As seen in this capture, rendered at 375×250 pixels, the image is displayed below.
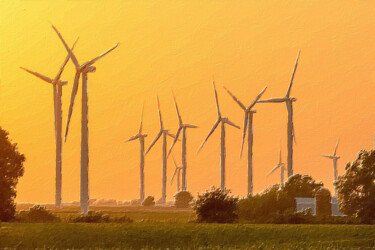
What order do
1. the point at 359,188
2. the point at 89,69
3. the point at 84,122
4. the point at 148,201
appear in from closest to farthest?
the point at 359,188
the point at 84,122
the point at 89,69
the point at 148,201

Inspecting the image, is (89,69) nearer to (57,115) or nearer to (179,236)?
(57,115)

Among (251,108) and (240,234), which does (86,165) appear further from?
(251,108)

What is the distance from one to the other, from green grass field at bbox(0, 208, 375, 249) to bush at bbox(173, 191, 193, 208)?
90.0m

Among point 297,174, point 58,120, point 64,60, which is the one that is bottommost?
point 297,174

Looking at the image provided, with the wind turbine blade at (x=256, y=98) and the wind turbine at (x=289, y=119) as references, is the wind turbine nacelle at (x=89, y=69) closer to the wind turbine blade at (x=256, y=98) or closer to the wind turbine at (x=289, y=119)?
the wind turbine at (x=289, y=119)

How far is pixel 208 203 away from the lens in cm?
9931

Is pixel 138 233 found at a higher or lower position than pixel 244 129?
lower

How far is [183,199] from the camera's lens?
178125mm

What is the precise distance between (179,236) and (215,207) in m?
19.4

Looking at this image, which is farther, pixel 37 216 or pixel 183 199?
pixel 183 199

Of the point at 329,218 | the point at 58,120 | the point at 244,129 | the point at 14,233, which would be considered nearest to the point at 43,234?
the point at 14,233

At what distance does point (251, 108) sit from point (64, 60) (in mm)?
40751

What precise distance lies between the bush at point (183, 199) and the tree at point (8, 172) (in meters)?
81.8

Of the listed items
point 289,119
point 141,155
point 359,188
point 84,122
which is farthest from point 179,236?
point 141,155
